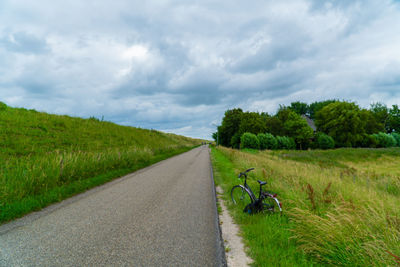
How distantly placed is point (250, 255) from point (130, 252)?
233 centimetres

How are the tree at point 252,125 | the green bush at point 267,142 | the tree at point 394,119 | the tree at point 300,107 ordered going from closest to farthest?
the green bush at point 267,142, the tree at point 252,125, the tree at point 394,119, the tree at point 300,107

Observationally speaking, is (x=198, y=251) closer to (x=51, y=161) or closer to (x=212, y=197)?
(x=212, y=197)

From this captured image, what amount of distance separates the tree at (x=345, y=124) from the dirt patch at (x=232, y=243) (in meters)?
65.3

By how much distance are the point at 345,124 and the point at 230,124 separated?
34.5 meters

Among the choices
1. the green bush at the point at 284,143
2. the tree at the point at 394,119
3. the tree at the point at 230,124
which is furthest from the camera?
the tree at the point at 394,119

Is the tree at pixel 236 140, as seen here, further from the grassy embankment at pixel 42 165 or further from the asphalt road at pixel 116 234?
the asphalt road at pixel 116 234

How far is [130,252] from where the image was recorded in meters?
3.83

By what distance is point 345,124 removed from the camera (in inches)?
2264

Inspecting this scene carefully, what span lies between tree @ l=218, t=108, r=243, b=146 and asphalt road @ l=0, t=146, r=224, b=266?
64163 millimetres

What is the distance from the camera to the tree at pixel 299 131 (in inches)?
2276

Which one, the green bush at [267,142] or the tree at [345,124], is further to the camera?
the tree at [345,124]

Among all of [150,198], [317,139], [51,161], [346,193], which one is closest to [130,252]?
[150,198]

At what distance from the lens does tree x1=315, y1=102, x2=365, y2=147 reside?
56.3 meters

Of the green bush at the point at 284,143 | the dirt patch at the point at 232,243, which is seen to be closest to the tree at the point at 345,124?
the green bush at the point at 284,143
